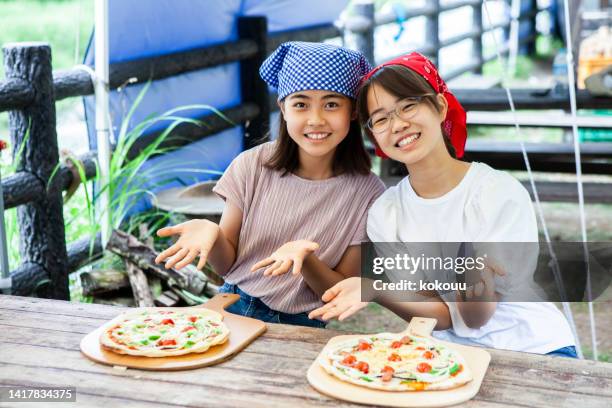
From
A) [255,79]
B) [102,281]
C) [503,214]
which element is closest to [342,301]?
[503,214]

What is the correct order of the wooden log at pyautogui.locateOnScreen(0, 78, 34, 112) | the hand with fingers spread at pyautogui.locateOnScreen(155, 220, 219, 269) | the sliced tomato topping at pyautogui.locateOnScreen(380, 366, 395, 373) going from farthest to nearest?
the wooden log at pyautogui.locateOnScreen(0, 78, 34, 112) → the hand with fingers spread at pyautogui.locateOnScreen(155, 220, 219, 269) → the sliced tomato topping at pyautogui.locateOnScreen(380, 366, 395, 373)

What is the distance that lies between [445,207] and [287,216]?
50 cm

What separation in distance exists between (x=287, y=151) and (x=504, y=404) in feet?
3.74

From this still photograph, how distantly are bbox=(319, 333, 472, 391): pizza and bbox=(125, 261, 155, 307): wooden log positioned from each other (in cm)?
196

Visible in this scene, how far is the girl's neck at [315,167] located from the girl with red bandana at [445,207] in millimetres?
216

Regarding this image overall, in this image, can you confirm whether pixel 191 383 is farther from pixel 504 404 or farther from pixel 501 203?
pixel 501 203

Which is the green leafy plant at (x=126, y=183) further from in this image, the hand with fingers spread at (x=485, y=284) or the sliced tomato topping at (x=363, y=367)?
the sliced tomato topping at (x=363, y=367)

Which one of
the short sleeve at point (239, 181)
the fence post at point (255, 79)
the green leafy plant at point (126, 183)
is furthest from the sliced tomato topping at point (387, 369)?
the fence post at point (255, 79)

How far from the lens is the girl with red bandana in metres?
2.25

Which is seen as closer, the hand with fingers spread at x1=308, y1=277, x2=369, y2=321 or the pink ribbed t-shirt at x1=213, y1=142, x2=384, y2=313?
the hand with fingers spread at x1=308, y1=277, x2=369, y2=321

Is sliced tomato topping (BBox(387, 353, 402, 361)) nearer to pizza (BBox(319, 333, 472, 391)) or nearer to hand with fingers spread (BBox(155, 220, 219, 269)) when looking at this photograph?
pizza (BBox(319, 333, 472, 391))

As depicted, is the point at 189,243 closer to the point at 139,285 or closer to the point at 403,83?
the point at 403,83

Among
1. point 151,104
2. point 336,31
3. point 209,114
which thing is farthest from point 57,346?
point 336,31

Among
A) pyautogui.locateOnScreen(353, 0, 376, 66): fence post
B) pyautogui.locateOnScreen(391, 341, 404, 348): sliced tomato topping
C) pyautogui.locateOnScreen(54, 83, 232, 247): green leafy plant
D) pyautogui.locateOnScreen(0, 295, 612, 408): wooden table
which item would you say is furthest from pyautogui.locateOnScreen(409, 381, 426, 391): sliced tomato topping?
pyautogui.locateOnScreen(353, 0, 376, 66): fence post
